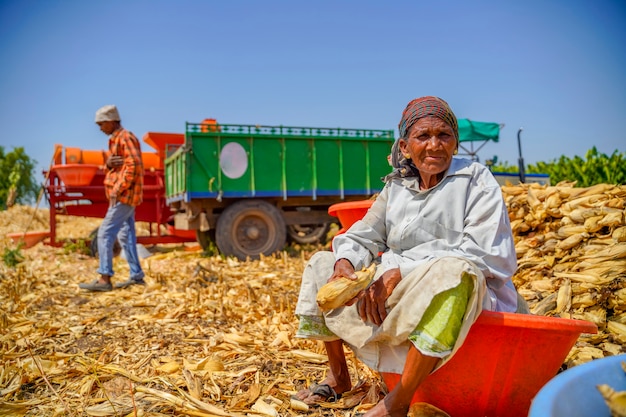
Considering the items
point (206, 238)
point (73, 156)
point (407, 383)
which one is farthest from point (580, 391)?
point (73, 156)

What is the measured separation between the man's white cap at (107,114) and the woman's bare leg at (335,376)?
189 inches

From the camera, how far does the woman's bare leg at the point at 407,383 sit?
6.22 ft

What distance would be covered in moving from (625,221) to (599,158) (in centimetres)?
1072

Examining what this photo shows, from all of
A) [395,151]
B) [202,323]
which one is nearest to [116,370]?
[202,323]

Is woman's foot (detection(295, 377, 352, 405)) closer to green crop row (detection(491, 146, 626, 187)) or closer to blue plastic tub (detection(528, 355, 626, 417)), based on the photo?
blue plastic tub (detection(528, 355, 626, 417))

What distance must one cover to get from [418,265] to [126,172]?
486cm

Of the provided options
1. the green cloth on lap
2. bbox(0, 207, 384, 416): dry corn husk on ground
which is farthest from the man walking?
the green cloth on lap

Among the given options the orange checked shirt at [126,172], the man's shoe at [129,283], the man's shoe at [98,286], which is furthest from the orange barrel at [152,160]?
the man's shoe at [98,286]

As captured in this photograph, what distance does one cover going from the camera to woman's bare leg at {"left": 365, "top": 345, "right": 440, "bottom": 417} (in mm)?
1896

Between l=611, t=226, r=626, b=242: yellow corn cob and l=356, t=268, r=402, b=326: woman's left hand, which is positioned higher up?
l=611, t=226, r=626, b=242: yellow corn cob

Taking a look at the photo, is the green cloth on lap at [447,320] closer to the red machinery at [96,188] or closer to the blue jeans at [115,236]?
the blue jeans at [115,236]

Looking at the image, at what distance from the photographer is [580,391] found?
3.72ft

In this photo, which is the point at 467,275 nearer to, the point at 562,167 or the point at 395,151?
the point at 395,151

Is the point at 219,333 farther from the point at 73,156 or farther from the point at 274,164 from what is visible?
the point at 73,156
